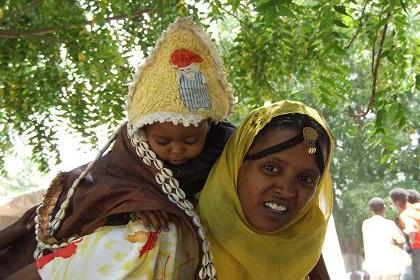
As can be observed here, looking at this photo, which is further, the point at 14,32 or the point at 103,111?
the point at 103,111

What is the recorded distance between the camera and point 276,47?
15.4 feet

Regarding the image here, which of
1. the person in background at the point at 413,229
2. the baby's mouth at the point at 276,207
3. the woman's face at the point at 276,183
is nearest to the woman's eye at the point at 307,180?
the woman's face at the point at 276,183

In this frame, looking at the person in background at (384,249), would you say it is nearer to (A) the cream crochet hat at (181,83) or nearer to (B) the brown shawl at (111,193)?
(B) the brown shawl at (111,193)

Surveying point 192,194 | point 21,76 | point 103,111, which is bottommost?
point 192,194

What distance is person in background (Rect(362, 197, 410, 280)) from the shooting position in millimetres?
7852

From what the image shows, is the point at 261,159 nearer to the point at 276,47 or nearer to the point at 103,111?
the point at 276,47

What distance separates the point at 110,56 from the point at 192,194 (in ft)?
8.09

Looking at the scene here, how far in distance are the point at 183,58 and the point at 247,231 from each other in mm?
622

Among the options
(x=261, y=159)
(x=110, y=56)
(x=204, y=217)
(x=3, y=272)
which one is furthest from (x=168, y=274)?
(x=110, y=56)

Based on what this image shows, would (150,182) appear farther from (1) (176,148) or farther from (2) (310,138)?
(2) (310,138)

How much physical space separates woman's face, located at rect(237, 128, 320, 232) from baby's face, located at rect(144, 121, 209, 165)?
20 centimetres

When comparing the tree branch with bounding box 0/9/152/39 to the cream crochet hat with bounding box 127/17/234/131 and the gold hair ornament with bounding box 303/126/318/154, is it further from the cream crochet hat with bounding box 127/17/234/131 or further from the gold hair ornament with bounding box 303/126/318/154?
the gold hair ornament with bounding box 303/126/318/154

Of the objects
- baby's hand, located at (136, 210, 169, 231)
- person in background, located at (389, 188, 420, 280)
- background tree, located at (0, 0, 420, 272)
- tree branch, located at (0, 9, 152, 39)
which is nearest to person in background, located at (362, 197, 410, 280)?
person in background, located at (389, 188, 420, 280)

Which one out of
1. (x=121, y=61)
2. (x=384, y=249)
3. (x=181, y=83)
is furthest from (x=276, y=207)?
(x=384, y=249)
